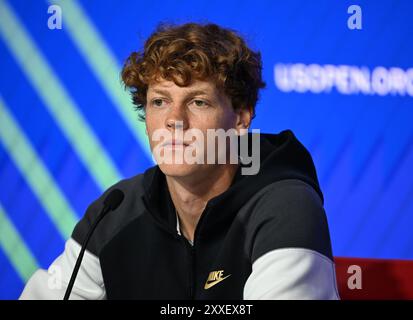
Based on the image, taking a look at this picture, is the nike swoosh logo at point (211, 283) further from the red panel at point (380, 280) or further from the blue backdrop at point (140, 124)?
the blue backdrop at point (140, 124)

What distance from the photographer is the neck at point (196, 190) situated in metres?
1.54

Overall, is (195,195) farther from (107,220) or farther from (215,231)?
(107,220)

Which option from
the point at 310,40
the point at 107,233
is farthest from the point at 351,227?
the point at 107,233

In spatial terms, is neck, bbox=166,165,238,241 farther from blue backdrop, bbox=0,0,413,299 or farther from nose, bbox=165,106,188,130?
blue backdrop, bbox=0,0,413,299

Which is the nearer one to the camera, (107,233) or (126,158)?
(107,233)

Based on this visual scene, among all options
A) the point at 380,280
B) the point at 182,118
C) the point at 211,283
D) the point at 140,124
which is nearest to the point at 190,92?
the point at 182,118

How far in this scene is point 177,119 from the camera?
4.84ft

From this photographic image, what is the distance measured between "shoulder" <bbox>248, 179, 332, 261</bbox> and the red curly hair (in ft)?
0.95

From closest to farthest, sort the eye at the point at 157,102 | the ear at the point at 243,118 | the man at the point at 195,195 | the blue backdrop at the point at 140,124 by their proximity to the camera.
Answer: the man at the point at 195,195 → the eye at the point at 157,102 → the ear at the point at 243,118 → the blue backdrop at the point at 140,124

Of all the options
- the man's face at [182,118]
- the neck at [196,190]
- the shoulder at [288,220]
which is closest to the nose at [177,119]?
the man's face at [182,118]
